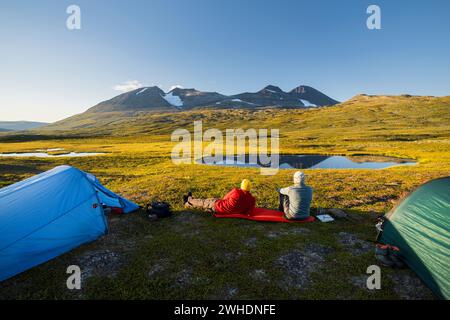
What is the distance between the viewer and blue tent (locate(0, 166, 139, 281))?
9.09 m

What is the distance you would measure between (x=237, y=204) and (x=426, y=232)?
8.81 meters

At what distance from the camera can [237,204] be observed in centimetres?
1460

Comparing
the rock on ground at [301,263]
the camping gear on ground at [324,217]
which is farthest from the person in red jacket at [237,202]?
the rock on ground at [301,263]

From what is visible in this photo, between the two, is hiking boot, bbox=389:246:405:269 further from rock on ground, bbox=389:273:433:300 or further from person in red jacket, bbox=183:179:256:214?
person in red jacket, bbox=183:179:256:214

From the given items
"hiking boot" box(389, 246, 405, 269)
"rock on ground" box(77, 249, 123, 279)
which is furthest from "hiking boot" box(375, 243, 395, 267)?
"rock on ground" box(77, 249, 123, 279)

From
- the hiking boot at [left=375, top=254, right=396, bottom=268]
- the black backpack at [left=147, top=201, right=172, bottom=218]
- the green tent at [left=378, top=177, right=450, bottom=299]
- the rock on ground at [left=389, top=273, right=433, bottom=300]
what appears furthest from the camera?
the black backpack at [left=147, top=201, right=172, bottom=218]

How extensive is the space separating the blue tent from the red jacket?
6521mm

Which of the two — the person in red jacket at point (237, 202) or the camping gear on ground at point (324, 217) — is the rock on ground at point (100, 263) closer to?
the person in red jacket at point (237, 202)

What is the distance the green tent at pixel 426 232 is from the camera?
802cm

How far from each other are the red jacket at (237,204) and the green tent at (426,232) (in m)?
6.98

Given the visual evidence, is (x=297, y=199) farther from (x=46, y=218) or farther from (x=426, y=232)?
(x=46, y=218)
